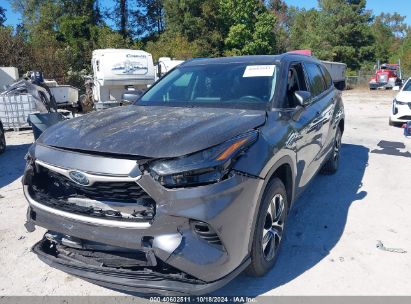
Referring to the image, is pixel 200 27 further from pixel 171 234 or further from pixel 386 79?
pixel 171 234

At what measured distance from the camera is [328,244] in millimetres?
3771

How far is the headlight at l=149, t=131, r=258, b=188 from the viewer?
7.91 ft

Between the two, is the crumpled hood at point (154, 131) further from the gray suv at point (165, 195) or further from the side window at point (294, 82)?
the side window at point (294, 82)

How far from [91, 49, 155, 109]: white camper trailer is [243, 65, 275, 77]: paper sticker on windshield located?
33.0ft

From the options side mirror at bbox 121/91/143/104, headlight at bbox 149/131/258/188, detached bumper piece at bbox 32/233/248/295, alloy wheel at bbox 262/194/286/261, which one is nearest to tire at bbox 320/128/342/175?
alloy wheel at bbox 262/194/286/261

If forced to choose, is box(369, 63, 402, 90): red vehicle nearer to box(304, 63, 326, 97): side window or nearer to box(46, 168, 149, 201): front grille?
box(304, 63, 326, 97): side window

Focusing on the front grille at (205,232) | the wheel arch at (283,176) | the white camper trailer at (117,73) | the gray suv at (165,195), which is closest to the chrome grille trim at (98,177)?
the gray suv at (165,195)

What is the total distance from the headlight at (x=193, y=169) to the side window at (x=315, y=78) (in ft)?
8.20

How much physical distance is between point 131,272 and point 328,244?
2.10 meters

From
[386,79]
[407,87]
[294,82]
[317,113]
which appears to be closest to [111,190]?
[294,82]

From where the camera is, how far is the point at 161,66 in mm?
17062

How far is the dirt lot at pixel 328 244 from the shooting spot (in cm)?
309

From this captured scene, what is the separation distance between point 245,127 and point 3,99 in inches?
374

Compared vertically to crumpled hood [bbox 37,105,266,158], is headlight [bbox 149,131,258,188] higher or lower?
lower
